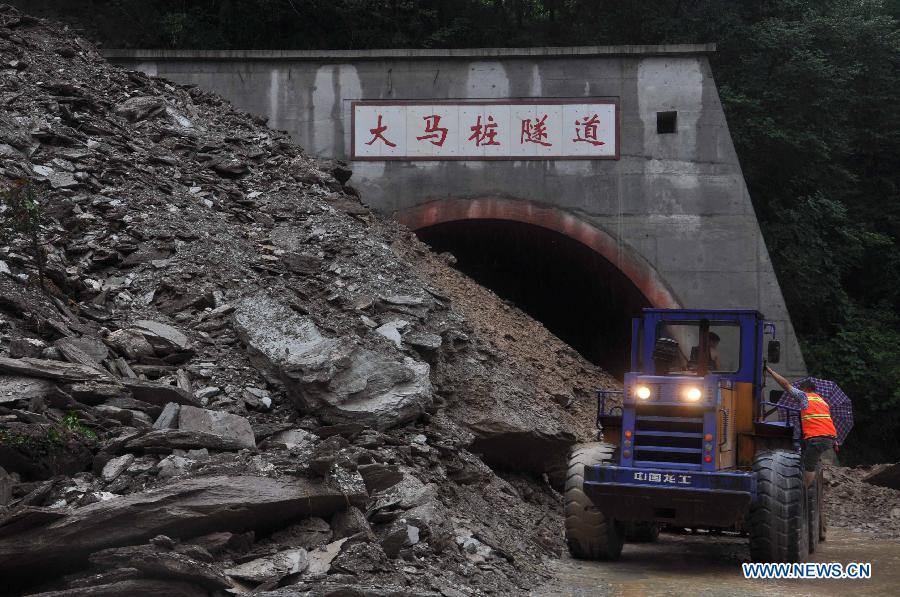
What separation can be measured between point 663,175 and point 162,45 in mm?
13952

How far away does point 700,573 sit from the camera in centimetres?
972

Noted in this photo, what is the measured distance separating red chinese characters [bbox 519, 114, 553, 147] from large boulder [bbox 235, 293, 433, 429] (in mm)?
7872

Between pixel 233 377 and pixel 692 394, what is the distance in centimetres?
437

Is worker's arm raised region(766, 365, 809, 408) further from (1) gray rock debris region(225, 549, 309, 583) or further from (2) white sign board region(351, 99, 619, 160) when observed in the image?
(2) white sign board region(351, 99, 619, 160)

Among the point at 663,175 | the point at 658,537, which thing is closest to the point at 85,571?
the point at 658,537

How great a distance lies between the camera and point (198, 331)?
33.8ft

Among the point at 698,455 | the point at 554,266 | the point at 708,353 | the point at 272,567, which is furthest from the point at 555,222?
the point at 272,567

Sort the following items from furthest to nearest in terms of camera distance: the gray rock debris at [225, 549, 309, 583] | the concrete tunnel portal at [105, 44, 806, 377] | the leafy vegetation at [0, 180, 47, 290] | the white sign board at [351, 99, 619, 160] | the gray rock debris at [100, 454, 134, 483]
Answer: the white sign board at [351, 99, 619, 160]
the concrete tunnel portal at [105, 44, 806, 377]
the leafy vegetation at [0, 180, 47, 290]
the gray rock debris at [100, 454, 134, 483]
the gray rock debris at [225, 549, 309, 583]

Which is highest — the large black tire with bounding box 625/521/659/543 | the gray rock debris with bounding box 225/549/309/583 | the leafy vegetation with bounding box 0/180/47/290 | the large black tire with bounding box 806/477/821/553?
the leafy vegetation with bounding box 0/180/47/290

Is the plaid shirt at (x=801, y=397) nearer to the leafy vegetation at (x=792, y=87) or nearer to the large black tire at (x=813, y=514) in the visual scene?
the large black tire at (x=813, y=514)

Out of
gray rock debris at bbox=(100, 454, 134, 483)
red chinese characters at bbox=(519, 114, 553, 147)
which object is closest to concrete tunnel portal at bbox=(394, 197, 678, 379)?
red chinese characters at bbox=(519, 114, 553, 147)

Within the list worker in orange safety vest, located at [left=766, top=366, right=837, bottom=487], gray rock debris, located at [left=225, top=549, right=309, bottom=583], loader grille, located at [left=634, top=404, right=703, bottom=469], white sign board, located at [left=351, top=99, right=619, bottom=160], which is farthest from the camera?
white sign board, located at [left=351, top=99, right=619, bottom=160]

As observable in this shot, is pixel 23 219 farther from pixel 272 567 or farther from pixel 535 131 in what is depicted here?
pixel 535 131

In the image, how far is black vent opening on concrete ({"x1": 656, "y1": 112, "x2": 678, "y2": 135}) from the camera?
17.4 metres
